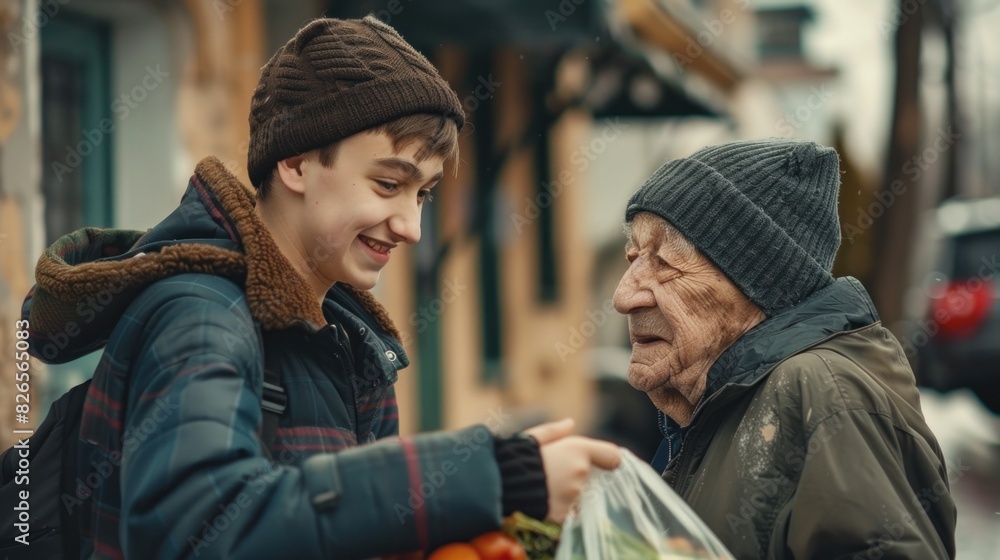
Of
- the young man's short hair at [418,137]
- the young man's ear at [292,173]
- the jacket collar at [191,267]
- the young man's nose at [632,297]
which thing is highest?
the young man's short hair at [418,137]

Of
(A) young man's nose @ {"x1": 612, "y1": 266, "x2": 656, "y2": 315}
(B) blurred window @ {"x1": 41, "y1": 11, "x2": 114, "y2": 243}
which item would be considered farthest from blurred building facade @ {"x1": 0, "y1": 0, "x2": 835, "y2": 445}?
(A) young man's nose @ {"x1": 612, "y1": 266, "x2": 656, "y2": 315}

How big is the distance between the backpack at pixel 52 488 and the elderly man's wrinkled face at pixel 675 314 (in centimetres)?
93

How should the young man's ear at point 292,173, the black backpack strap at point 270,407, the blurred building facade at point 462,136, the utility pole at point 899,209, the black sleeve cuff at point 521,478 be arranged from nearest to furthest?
the black sleeve cuff at point 521,478 < the black backpack strap at point 270,407 < the young man's ear at point 292,173 < the blurred building facade at point 462,136 < the utility pole at point 899,209

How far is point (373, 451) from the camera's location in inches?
62.7

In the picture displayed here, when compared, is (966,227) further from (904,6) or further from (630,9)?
(630,9)

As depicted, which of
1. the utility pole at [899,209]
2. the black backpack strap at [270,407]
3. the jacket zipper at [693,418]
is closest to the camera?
the black backpack strap at [270,407]

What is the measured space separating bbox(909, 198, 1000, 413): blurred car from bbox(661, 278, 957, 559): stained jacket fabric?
8917 mm

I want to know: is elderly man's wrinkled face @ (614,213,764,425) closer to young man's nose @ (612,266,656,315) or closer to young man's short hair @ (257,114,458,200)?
young man's nose @ (612,266,656,315)

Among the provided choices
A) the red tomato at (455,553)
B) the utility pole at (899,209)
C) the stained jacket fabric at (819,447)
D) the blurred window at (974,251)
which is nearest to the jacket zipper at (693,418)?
the stained jacket fabric at (819,447)

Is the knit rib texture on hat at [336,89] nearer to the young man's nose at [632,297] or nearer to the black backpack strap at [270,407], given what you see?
the black backpack strap at [270,407]

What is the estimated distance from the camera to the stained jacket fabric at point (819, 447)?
187 centimetres

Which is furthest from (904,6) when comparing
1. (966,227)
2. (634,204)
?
(634,204)

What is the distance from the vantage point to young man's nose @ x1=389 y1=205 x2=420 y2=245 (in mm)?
1953

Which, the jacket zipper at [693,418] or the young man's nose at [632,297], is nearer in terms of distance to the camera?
the jacket zipper at [693,418]
